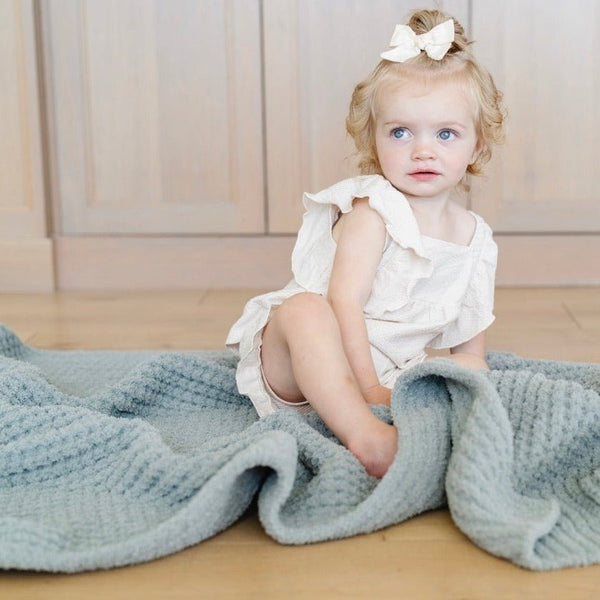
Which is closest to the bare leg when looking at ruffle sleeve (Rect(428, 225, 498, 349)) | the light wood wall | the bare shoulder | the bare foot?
the bare foot

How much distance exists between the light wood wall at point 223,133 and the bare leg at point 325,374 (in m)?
1.03

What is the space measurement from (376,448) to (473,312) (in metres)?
0.36

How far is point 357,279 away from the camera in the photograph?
112 cm

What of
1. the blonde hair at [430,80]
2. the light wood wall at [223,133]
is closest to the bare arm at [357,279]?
the blonde hair at [430,80]

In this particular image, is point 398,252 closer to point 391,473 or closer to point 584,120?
point 391,473

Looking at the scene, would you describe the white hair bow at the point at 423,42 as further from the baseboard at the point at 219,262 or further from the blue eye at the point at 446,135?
the baseboard at the point at 219,262

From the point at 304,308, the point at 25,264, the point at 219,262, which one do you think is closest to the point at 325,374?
the point at 304,308

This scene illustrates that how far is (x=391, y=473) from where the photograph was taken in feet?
2.85

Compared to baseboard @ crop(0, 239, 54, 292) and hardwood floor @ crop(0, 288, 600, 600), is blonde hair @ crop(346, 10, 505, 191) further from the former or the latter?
baseboard @ crop(0, 239, 54, 292)

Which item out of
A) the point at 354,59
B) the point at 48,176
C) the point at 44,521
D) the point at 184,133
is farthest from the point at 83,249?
the point at 44,521

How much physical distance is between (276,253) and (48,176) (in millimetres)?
522

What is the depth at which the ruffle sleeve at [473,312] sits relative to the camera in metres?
1.25

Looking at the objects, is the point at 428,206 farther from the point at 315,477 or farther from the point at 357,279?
the point at 315,477

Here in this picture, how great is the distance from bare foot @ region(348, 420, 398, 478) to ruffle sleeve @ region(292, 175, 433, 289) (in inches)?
10.6
